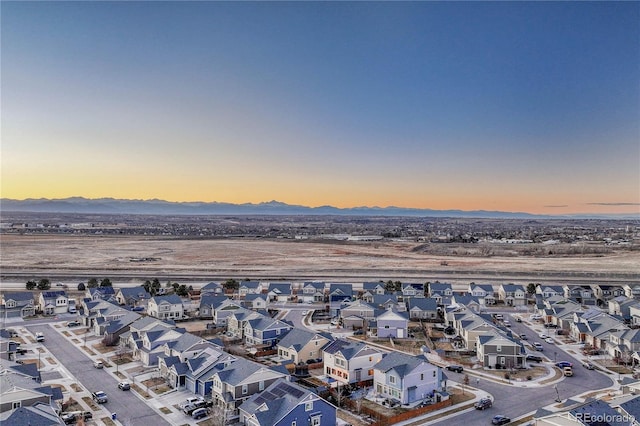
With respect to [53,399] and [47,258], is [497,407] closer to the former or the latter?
[53,399]

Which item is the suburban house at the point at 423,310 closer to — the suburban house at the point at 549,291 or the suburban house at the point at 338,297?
the suburban house at the point at 338,297

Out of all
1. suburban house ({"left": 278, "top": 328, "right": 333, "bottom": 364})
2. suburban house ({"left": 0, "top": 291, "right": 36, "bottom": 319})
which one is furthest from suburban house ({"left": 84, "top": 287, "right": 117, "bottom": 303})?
suburban house ({"left": 278, "top": 328, "right": 333, "bottom": 364})

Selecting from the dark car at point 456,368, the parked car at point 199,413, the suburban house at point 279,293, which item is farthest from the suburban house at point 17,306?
the dark car at point 456,368

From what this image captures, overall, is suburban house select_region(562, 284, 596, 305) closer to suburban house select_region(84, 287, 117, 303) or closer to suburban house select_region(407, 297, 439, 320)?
suburban house select_region(407, 297, 439, 320)

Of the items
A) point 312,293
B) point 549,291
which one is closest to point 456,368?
point 312,293

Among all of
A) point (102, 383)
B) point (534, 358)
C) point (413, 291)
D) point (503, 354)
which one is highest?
point (413, 291)

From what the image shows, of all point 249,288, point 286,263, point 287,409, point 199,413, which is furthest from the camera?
point 286,263

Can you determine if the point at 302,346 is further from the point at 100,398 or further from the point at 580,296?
the point at 580,296
